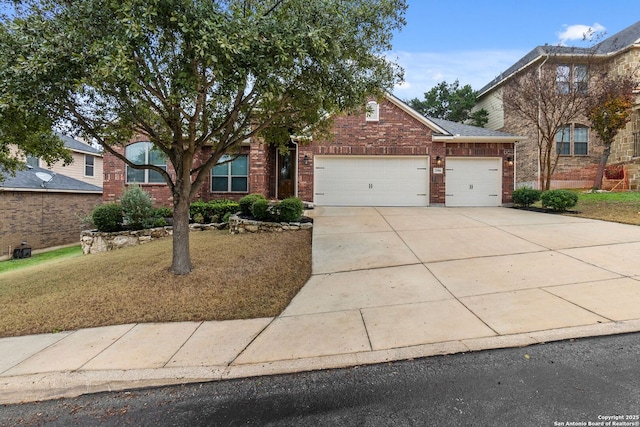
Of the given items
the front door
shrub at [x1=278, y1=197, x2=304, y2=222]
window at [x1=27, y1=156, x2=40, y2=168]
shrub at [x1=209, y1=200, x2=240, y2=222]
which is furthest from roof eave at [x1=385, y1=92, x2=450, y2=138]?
window at [x1=27, y1=156, x2=40, y2=168]

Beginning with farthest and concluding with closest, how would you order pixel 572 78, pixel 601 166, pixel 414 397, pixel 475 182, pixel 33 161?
1. pixel 33 161
2. pixel 601 166
3. pixel 572 78
4. pixel 475 182
5. pixel 414 397

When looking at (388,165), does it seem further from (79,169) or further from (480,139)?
(79,169)

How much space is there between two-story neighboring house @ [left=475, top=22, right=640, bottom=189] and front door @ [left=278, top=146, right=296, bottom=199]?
1094 cm

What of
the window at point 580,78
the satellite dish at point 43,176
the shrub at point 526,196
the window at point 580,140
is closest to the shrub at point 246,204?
the shrub at point 526,196

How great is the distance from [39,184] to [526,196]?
21.8 metres

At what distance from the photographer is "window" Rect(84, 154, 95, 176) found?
64.7 ft

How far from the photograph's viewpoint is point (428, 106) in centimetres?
2497

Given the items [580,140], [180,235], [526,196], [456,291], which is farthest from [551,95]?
[180,235]

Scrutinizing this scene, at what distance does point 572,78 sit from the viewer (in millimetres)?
13758

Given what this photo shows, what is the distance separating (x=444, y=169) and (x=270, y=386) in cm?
1220

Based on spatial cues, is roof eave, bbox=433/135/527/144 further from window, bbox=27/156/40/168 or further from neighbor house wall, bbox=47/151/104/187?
window, bbox=27/156/40/168

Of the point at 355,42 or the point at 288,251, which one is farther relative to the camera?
the point at 288,251

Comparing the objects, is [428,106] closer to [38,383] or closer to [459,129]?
[459,129]

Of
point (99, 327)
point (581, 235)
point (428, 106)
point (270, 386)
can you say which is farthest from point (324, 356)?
point (428, 106)
